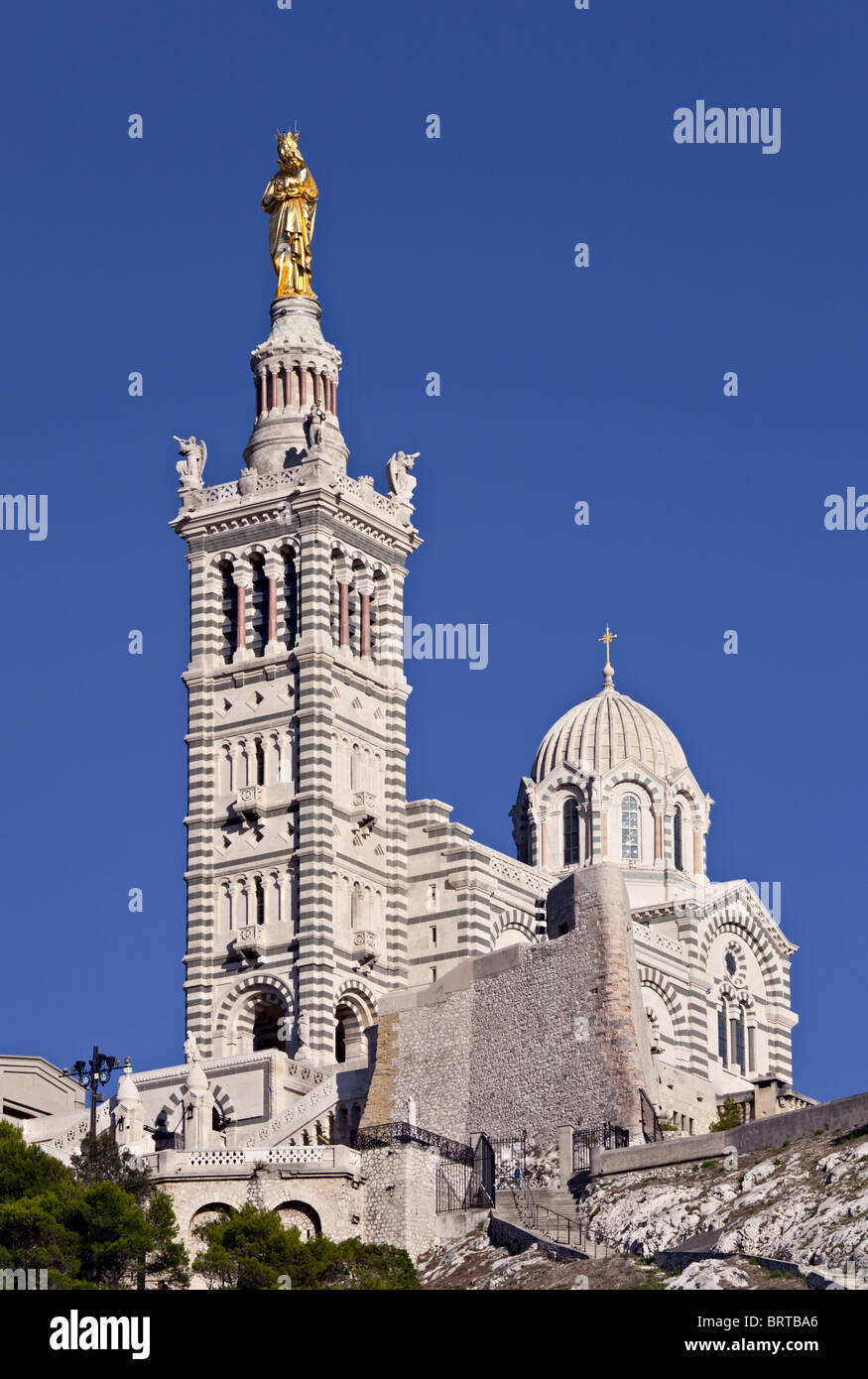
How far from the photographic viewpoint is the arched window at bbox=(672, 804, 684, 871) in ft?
355

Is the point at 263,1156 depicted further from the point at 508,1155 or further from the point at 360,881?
the point at 360,881

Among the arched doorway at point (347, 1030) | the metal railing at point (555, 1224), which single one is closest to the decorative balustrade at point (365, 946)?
the arched doorway at point (347, 1030)

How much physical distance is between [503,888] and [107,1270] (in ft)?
111

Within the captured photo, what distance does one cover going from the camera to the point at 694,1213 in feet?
209

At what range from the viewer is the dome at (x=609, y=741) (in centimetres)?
10881

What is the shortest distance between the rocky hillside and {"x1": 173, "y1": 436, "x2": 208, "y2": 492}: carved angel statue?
116ft

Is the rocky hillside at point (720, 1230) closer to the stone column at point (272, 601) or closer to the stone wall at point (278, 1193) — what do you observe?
the stone wall at point (278, 1193)

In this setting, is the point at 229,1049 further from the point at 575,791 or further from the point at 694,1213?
the point at 694,1213

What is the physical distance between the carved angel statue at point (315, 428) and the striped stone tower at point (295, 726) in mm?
92

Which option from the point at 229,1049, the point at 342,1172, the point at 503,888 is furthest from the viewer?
the point at 503,888

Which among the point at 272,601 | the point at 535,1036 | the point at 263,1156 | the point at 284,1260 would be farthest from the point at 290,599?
the point at 284,1260

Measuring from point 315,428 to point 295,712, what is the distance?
9.41m

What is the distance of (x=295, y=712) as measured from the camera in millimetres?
94688

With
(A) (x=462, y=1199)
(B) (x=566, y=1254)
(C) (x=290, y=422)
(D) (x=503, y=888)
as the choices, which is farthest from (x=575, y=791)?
(B) (x=566, y=1254)
